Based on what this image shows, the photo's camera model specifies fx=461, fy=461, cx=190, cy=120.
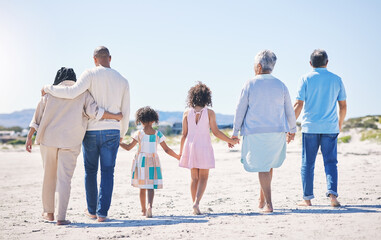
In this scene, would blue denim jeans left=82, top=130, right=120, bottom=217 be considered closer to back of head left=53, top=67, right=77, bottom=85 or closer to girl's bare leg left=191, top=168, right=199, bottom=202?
back of head left=53, top=67, right=77, bottom=85

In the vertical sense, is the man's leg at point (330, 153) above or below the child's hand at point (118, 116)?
below

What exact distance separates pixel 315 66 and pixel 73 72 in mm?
3478

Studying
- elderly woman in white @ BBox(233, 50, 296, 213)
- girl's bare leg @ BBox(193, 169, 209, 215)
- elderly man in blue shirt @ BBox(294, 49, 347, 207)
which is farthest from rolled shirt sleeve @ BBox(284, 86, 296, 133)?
girl's bare leg @ BBox(193, 169, 209, 215)

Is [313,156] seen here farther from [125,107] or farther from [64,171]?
[64,171]

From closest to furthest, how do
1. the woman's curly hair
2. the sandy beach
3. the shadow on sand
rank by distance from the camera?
the sandy beach, the shadow on sand, the woman's curly hair

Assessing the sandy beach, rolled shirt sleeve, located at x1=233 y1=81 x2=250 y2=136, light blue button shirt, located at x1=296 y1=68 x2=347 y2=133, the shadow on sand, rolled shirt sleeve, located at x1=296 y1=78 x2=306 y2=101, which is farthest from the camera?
rolled shirt sleeve, located at x1=296 y1=78 x2=306 y2=101

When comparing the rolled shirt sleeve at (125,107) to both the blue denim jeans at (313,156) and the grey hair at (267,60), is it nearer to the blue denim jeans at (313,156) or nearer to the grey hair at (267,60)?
the grey hair at (267,60)

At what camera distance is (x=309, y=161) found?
666 cm

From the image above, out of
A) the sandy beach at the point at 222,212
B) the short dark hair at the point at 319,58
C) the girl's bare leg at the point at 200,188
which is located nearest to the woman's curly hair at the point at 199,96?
the girl's bare leg at the point at 200,188

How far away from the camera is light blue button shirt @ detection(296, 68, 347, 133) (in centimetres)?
658

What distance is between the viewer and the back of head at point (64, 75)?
6172 mm

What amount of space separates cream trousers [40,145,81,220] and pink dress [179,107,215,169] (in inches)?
57.6

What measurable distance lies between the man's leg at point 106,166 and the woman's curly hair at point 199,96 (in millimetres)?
1177

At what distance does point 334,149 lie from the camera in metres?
6.63
